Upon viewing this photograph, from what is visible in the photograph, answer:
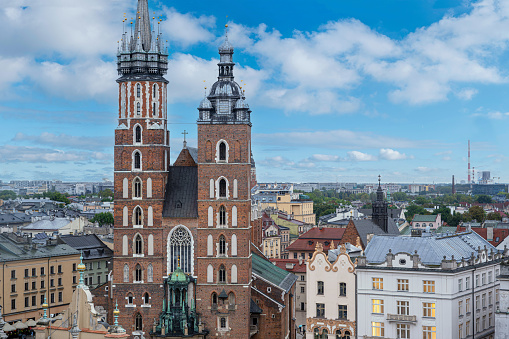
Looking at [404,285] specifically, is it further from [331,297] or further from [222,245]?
[222,245]

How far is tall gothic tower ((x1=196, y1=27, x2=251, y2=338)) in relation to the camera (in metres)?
83.1

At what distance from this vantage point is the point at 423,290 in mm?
73562

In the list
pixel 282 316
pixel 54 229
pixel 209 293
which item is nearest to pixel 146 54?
pixel 209 293

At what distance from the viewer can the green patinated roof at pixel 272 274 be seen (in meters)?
90.1

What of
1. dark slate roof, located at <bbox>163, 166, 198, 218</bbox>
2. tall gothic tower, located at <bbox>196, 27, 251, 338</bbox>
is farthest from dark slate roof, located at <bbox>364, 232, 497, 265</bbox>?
dark slate roof, located at <bbox>163, 166, 198, 218</bbox>

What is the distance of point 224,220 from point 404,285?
2139 cm

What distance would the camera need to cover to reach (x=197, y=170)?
87.0 metres

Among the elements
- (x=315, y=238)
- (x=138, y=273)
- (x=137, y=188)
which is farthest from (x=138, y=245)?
(x=315, y=238)

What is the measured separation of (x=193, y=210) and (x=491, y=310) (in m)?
34.5

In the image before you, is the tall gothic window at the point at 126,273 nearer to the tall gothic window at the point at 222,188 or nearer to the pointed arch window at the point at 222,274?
the pointed arch window at the point at 222,274

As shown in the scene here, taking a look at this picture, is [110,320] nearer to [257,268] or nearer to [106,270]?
[257,268]

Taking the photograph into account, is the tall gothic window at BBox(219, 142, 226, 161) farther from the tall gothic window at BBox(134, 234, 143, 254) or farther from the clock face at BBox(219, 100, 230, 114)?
the tall gothic window at BBox(134, 234, 143, 254)

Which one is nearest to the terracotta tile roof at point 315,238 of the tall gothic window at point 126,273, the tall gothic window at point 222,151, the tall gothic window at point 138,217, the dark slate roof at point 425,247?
the dark slate roof at point 425,247

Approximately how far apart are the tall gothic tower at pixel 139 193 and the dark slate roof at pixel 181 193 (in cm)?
109
